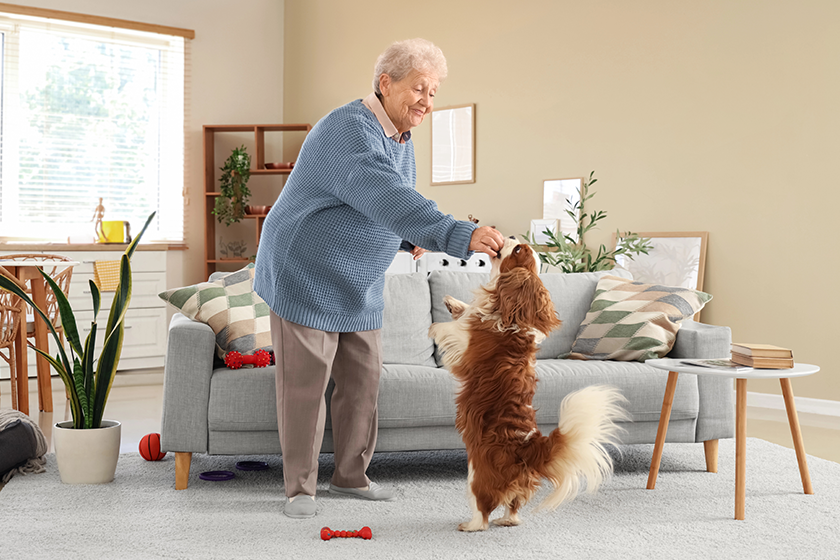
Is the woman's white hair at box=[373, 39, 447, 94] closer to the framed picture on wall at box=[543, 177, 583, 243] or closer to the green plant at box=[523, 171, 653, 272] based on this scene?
the green plant at box=[523, 171, 653, 272]

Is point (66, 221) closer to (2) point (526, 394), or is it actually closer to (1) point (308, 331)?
(1) point (308, 331)

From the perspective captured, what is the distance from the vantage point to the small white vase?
252 cm

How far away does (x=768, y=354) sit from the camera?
2.31m

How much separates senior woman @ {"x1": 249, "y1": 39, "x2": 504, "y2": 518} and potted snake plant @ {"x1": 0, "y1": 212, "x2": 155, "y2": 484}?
23.8 inches

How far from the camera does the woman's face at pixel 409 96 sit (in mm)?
2100

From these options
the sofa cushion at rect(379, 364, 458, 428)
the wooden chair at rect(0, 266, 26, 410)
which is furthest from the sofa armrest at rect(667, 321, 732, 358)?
the wooden chair at rect(0, 266, 26, 410)

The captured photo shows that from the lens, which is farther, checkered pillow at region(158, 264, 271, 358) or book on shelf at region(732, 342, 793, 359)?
checkered pillow at region(158, 264, 271, 358)

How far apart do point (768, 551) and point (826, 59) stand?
3.07 m

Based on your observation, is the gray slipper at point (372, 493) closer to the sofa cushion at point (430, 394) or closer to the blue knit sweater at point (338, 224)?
the sofa cushion at point (430, 394)

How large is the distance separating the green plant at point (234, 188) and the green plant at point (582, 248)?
8.24 feet

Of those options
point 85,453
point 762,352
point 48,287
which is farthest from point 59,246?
point 762,352

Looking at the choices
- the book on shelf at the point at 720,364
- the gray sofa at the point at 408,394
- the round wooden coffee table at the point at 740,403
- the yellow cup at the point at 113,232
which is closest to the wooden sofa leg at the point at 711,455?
the gray sofa at the point at 408,394

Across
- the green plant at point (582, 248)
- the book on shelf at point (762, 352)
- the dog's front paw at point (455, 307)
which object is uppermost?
the green plant at point (582, 248)

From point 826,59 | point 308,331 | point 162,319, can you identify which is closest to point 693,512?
point 308,331
